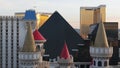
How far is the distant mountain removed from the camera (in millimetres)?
101062

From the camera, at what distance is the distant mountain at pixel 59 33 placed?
10106cm

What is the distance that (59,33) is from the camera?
339ft

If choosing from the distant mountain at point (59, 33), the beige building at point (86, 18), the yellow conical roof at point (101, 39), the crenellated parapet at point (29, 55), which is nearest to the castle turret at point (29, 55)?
the crenellated parapet at point (29, 55)

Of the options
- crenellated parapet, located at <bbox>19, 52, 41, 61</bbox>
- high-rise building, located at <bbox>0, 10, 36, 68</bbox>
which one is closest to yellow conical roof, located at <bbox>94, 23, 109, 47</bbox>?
crenellated parapet, located at <bbox>19, 52, 41, 61</bbox>

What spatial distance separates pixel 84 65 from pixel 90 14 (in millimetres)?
54515

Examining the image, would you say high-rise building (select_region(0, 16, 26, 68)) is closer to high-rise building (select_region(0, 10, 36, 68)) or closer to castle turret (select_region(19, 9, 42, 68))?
high-rise building (select_region(0, 10, 36, 68))

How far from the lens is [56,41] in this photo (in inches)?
3976

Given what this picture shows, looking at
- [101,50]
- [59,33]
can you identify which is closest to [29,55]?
[101,50]

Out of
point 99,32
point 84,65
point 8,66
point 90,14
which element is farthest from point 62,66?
point 90,14

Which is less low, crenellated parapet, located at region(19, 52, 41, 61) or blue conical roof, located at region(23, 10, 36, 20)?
blue conical roof, located at region(23, 10, 36, 20)

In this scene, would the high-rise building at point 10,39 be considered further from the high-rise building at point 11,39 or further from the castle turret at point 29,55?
the castle turret at point 29,55

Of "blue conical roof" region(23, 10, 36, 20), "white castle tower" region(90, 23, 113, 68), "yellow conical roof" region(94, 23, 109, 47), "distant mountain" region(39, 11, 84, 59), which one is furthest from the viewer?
"blue conical roof" region(23, 10, 36, 20)

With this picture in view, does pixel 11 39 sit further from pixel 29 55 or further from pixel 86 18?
pixel 29 55

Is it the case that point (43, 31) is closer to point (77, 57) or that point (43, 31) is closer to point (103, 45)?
point (77, 57)
